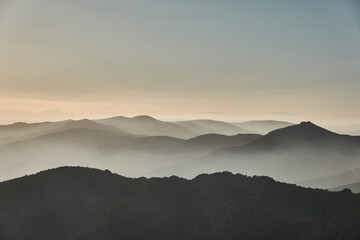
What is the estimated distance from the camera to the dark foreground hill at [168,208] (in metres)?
59.7

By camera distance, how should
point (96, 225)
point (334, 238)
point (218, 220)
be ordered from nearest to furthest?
point (334, 238), point (218, 220), point (96, 225)

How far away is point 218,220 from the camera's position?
62969mm

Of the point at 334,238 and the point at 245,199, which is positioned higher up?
the point at 245,199

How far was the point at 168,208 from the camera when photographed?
70688mm

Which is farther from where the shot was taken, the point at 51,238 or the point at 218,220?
the point at 51,238

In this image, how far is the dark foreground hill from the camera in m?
59.7

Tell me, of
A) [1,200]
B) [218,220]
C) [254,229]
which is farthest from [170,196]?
[1,200]

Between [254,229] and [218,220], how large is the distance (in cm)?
603

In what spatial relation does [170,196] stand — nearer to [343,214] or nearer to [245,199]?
[245,199]

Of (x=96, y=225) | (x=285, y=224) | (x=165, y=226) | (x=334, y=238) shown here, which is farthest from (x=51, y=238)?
(x=334, y=238)

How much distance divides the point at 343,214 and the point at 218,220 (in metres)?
18.4

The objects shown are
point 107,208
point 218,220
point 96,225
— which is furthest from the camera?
point 107,208

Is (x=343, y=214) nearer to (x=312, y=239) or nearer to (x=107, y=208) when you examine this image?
(x=312, y=239)

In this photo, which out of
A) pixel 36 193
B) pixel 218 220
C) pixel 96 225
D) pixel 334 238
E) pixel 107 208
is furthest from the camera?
pixel 36 193
